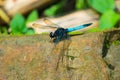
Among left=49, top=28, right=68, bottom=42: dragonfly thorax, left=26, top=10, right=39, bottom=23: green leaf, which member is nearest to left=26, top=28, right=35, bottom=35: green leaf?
left=26, top=10, right=39, bottom=23: green leaf

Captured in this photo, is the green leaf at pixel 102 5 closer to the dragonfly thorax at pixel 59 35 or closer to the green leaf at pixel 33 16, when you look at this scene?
the green leaf at pixel 33 16

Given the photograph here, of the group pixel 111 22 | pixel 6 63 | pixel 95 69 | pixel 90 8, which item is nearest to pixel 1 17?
pixel 90 8

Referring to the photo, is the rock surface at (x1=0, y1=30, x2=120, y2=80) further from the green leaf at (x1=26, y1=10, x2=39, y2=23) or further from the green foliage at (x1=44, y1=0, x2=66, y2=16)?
the green foliage at (x1=44, y1=0, x2=66, y2=16)

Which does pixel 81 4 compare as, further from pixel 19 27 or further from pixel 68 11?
pixel 19 27

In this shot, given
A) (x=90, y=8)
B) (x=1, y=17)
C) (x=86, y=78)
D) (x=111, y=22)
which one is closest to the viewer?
(x=86, y=78)

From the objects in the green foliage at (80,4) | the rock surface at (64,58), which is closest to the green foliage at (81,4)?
the green foliage at (80,4)

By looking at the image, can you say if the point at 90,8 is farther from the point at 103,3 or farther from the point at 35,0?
the point at 35,0

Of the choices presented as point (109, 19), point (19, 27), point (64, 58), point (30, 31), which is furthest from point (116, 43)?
point (19, 27)
